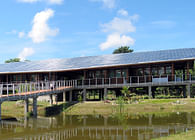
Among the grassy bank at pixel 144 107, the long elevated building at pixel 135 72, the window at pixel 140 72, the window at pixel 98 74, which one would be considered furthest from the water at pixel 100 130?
the window at pixel 98 74

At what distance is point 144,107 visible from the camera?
2166 cm

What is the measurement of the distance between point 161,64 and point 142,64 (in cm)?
218

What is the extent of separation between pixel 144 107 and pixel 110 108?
3.24 metres

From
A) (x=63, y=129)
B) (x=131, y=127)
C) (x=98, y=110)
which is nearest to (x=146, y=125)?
(x=131, y=127)

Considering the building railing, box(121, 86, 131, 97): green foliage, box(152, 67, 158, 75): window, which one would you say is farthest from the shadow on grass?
box(152, 67, 158, 75): window

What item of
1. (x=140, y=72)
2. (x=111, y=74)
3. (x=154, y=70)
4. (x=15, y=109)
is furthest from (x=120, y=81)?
(x=15, y=109)

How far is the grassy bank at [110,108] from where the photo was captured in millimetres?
21109

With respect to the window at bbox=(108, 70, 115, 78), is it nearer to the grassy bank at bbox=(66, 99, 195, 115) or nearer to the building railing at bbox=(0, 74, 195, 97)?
the building railing at bbox=(0, 74, 195, 97)

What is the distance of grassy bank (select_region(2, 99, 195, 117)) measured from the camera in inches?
831

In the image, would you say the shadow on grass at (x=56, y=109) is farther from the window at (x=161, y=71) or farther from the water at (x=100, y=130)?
the window at (x=161, y=71)

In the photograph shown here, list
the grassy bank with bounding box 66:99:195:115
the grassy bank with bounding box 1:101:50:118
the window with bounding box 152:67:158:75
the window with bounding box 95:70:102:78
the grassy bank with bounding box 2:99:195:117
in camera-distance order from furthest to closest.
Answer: the window with bounding box 95:70:102:78, the window with bounding box 152:67:158:75, the grassy bank with bounding box 1:101:50:118, the grassy bank with bounding box 2:99:195:117, the grassy bank with bounding box 66:99:195:115

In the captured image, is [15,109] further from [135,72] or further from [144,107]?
[135,72]

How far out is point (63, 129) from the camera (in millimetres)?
14758

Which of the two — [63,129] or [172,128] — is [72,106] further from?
[172,128]
